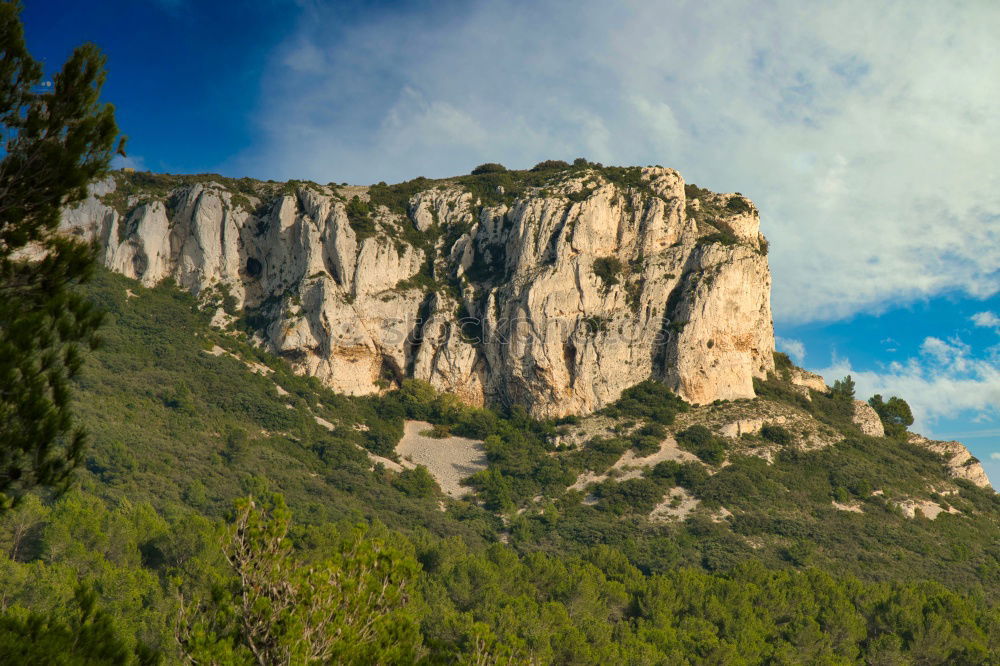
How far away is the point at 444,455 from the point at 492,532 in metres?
18.4

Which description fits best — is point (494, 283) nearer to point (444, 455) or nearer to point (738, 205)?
point (444, 455)

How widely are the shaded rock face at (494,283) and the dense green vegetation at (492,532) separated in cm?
409

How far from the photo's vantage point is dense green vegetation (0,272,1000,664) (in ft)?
105

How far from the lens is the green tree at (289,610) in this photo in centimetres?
1409

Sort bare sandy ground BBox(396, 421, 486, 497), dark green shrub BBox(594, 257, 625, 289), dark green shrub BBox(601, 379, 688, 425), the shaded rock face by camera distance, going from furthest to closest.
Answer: dark green shrub BBox(594, 257, 625, 289) < the shaded rock face < dark green shrub BBox(601, 379, 688, 425) < bare sandy ground BBox(396, 421, 486, 497)

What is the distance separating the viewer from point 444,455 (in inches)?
3319

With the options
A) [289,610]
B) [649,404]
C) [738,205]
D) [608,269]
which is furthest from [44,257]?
[738,205]

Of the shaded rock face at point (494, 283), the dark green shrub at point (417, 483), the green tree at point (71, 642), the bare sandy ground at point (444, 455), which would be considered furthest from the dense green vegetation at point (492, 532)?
the shaded rock face at point (494, 283)

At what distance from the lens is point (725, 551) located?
6191cm

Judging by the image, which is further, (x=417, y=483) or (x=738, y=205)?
(x=738, y=205)

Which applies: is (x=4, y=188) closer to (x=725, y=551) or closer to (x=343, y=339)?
(x=725, y=551)

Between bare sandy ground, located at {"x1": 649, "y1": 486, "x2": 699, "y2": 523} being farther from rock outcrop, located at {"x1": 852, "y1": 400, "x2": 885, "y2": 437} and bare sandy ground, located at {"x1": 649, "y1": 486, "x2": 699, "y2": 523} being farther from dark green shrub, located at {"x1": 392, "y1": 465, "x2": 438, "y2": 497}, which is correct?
rock outcrop, located at {"x1": 852, "y1": 400, "x2": 885, "y2": 437}

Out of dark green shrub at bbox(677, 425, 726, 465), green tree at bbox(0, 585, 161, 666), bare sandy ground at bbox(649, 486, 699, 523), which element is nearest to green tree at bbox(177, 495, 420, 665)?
green tree at bbox(0, 585, 161, 666)

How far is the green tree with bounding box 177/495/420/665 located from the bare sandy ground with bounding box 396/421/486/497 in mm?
62588
